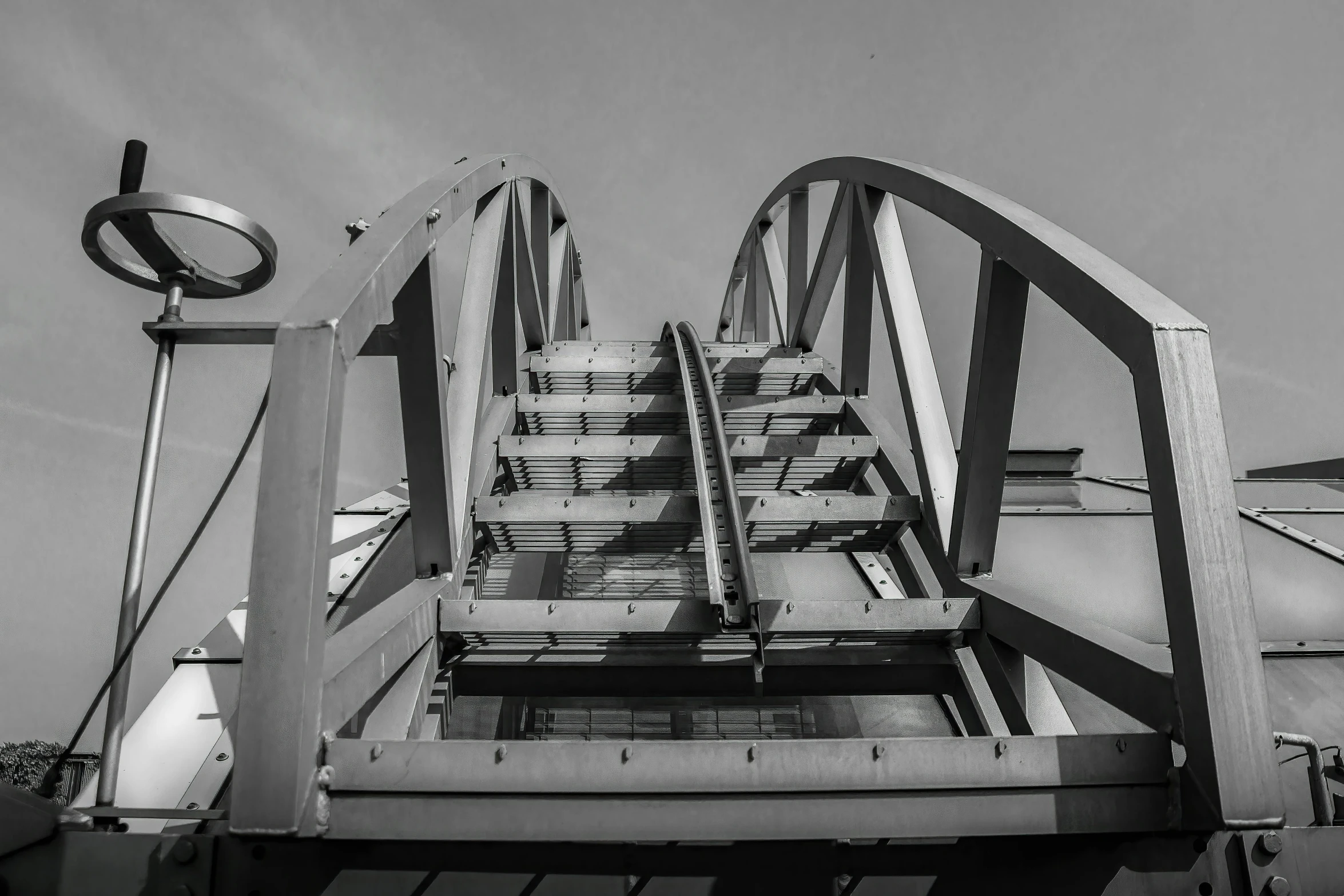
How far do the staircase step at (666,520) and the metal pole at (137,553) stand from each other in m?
1.40

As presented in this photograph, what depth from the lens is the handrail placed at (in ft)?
9.63

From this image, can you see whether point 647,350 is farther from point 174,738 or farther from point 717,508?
point 174,738

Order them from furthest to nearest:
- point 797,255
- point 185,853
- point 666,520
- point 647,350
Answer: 1. point 797,255
2. point 647,350
3. point 666,520
4. point 185,853

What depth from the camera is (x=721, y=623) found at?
114 inches

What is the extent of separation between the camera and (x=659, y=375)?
5859 millimetres

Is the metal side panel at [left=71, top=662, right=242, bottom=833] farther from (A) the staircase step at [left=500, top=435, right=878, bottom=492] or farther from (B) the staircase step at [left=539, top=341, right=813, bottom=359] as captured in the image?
(B) the staircase step at [left=539, top=341, right=813, bottom=359]

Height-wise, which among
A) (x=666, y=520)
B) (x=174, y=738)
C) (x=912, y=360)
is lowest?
(x=174, y=738)

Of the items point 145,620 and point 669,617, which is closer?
point 145,620

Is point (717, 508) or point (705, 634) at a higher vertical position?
point (717, 508)

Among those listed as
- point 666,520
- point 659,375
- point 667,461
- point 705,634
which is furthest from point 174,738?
point 659,375

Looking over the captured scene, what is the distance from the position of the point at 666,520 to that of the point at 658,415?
1.39 m

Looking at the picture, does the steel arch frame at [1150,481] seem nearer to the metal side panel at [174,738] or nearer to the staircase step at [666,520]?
the staircase step at [666,520]

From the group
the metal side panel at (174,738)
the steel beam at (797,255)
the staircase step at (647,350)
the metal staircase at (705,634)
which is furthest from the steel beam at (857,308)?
the metal side panel at (174,738)

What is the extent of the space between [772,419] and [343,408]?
349 centimetres
